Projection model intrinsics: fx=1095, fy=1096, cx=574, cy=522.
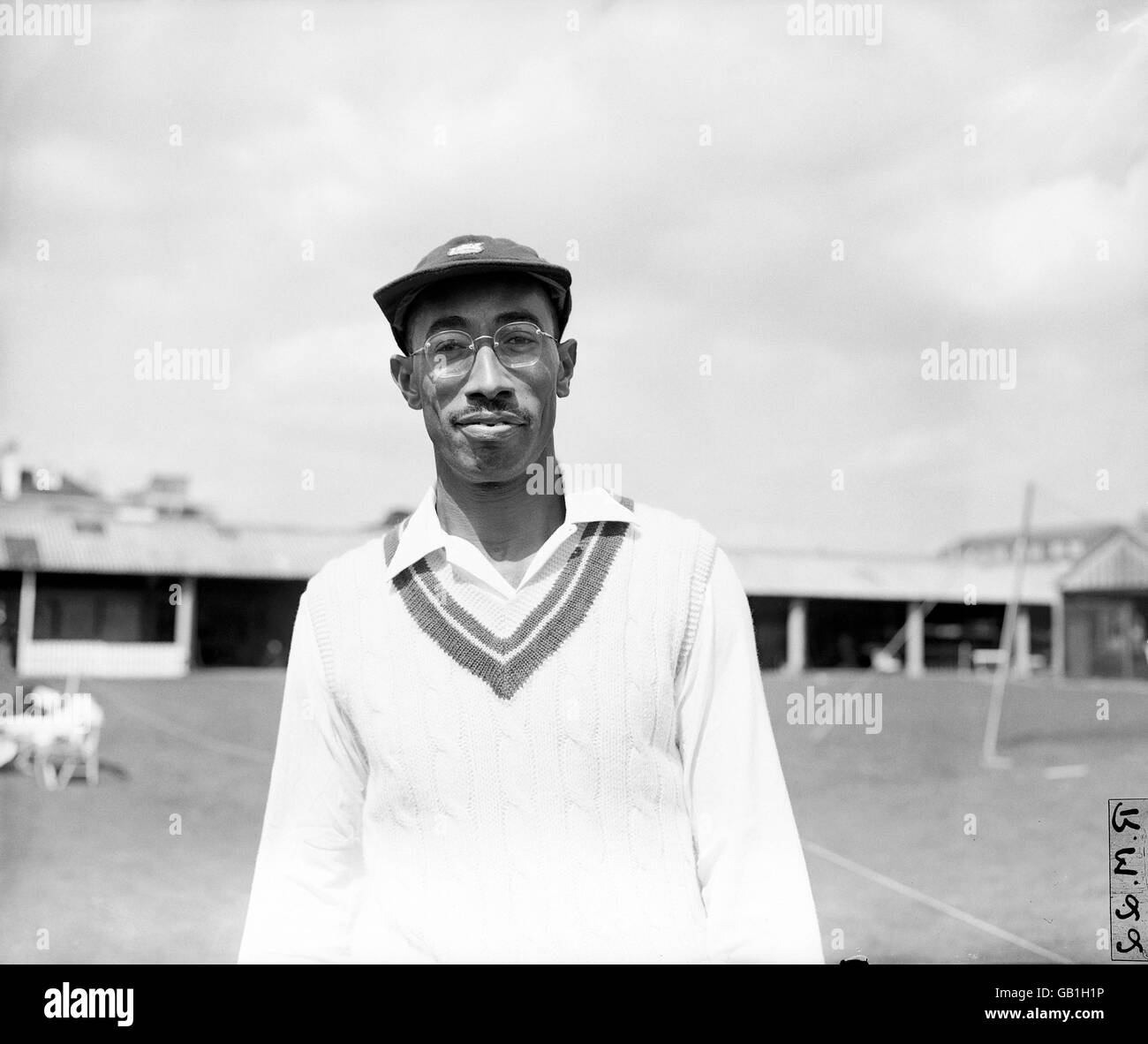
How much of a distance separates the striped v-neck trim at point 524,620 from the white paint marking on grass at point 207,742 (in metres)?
1.27

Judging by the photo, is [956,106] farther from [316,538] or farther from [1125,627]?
[316,538]

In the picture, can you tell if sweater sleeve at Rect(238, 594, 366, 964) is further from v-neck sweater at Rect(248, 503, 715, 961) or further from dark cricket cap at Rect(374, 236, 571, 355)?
dark cricket cap at Rect(374, 236, 571, 355)

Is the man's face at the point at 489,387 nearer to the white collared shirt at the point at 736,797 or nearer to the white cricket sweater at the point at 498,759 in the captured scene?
the white cricket sweater at the point at 498,759

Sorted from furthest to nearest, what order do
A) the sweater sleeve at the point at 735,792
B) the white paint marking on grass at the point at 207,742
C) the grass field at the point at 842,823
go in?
the white paint marking on grass at the point at 207,742, the grass field at the point at 842,823, the sweater sleeve at the point at 735,792

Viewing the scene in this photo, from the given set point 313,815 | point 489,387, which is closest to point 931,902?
point 313,815

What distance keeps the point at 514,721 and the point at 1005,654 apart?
5.55 feet

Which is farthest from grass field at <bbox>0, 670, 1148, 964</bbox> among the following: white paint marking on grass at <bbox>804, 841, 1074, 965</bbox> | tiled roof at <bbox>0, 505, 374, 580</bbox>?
tiled roof at <bbox>0, 505, 374, 580</bbox>

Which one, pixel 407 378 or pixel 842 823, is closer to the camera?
pixel 407 378

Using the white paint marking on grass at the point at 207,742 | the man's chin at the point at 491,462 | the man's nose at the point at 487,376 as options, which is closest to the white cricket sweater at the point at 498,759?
the man's chin at the point at 491,462

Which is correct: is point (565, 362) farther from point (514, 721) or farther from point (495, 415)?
point (514, 721)

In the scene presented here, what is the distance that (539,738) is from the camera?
1521 millimetres

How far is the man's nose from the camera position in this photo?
1577mm

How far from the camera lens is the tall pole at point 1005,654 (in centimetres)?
252
